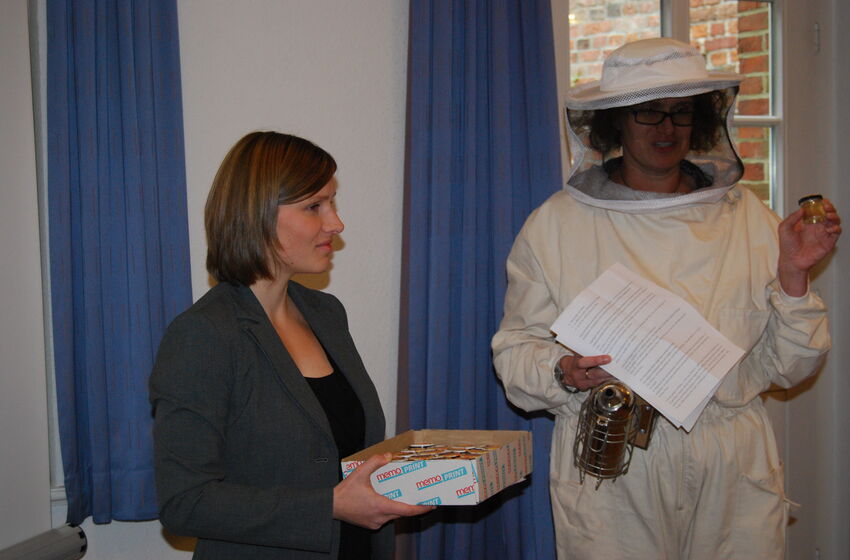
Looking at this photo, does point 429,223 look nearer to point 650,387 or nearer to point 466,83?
point 466,83

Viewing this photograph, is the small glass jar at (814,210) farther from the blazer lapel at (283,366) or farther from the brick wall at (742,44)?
the brick wall at (742,44)

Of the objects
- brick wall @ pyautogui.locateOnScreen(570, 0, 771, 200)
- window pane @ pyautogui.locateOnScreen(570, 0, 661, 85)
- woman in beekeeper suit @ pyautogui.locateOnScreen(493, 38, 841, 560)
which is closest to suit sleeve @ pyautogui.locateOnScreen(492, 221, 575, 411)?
woman in beekeeper suit @ pyautogui.locateOnScreen(493, 38, 841, 560)

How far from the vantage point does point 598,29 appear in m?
2.87

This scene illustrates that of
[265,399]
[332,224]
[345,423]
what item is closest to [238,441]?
[265,399]

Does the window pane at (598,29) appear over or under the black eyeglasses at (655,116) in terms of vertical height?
over

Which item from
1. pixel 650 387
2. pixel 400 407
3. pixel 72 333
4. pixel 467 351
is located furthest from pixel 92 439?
pixel 650 387

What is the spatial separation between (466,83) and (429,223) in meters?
0.46

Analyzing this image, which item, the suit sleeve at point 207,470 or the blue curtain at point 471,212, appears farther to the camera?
the blue curtain at point 471,212

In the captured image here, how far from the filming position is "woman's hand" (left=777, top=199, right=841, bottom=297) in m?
1.71

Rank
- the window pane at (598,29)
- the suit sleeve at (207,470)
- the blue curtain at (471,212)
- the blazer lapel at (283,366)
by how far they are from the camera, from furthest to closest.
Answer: the window pane at (598,29), the blue curtain at (471,212), the blazer lapel at (283,366), the suit sleeve at (207,470)

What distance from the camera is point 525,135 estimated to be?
2.54 metres

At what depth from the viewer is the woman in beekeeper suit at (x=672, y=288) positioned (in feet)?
5.70

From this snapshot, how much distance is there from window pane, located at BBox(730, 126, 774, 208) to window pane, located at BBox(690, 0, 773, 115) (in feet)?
0.26

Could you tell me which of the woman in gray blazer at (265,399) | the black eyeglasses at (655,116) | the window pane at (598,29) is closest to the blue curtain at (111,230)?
the woman in gray blazer at (265,399)
